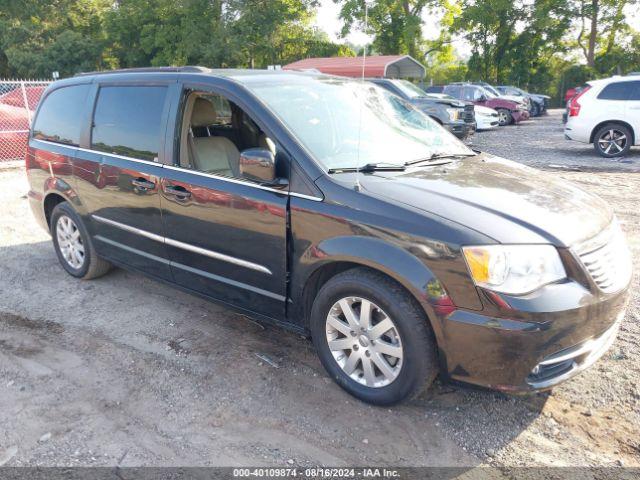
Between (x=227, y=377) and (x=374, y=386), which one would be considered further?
(x=227, y=377)

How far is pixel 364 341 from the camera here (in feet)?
9.94

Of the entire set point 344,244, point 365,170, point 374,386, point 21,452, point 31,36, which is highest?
point 31,36

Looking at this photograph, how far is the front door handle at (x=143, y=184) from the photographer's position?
12.8 feet

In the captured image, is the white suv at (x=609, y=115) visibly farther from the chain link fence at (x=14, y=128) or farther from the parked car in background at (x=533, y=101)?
the parked car in background at (x=533, y=101)

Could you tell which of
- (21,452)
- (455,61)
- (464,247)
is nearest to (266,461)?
(21,452)

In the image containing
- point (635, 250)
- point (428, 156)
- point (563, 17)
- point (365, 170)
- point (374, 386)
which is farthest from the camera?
point (563, 17)

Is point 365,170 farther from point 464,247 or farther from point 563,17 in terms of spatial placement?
point 563,17

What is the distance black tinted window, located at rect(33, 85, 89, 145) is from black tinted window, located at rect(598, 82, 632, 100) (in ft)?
35.6

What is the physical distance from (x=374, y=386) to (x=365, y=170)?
126cm

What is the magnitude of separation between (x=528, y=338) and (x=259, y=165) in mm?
1733

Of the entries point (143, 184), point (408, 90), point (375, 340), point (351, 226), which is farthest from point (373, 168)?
point (408, 90)

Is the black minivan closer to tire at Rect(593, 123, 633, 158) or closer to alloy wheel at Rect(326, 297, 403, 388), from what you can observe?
alloy wheel at Rect(326, 297, 403, 388)

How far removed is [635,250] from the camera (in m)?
5.57

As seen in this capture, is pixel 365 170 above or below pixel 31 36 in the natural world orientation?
below
